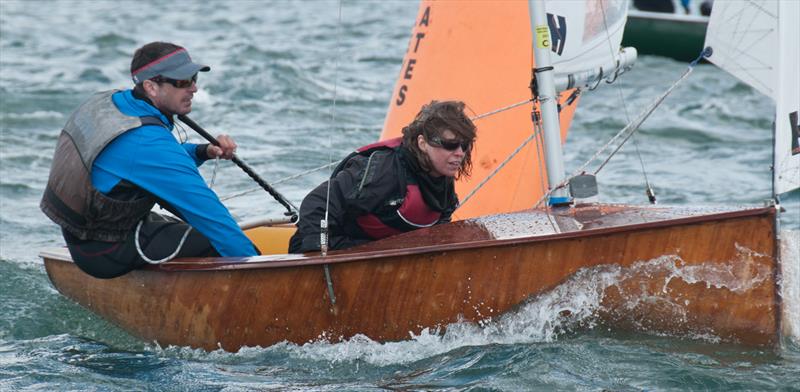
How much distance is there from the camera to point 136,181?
137 inches

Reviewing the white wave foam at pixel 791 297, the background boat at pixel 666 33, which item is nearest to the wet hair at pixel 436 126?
the white wave foam at pixel 791 297

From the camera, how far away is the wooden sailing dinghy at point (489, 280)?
3.19 metres

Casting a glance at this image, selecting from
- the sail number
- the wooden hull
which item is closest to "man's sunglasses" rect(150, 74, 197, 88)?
the wooden hull

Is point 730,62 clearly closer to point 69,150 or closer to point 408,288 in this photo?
point 408,288

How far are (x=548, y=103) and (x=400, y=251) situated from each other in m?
0.96

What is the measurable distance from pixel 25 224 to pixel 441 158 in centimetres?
327

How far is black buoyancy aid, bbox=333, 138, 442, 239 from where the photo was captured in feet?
→ 11.4

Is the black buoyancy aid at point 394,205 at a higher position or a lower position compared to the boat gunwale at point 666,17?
higher

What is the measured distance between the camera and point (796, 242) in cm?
382

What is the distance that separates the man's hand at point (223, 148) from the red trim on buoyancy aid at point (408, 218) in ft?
1.82

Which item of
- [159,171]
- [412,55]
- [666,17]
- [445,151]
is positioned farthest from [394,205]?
[666,17]

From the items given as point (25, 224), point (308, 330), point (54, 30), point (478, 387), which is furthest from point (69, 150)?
point (54, 30)

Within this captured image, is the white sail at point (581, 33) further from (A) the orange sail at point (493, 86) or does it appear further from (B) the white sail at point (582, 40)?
(A) the orange sail at point (493, 86)

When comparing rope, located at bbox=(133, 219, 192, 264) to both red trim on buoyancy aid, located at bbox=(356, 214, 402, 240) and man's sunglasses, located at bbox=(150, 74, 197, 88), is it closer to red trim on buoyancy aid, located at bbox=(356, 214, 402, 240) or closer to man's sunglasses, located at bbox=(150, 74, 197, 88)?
man's sunglasses, located at bbox=(150, 74, 197, 88)
